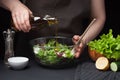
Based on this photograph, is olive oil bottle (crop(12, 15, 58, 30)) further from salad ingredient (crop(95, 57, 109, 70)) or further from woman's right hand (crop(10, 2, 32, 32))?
salad ingredient (crop(95, 57, 109, 70))

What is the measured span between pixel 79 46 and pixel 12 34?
0.34m

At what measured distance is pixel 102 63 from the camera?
1534mm

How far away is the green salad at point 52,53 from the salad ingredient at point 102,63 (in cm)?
13

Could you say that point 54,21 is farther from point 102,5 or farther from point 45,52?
point 102,5

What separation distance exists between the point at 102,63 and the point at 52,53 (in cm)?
24

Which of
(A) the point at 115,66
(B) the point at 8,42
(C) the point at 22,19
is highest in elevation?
(C) the point at 22,19

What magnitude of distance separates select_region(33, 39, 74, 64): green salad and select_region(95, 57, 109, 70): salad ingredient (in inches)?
5.0

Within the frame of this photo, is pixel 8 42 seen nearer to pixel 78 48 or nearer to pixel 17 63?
pixel 17 63

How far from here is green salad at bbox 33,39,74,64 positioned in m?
1.55

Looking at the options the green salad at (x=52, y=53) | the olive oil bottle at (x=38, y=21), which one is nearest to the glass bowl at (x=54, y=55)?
the green salad at (x=52, y=53)

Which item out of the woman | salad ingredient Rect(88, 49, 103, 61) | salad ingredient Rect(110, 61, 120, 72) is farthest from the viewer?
the woman

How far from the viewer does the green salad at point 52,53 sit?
1549 mm

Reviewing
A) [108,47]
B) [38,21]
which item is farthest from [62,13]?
[108,47]

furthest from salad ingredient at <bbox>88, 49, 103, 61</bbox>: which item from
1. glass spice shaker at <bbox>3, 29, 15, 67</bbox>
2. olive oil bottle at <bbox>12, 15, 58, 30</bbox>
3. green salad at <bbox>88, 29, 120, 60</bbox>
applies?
glass spice shaker at <bbox>3, 29, 15, 67</bbox>
